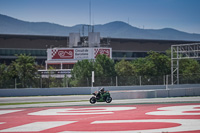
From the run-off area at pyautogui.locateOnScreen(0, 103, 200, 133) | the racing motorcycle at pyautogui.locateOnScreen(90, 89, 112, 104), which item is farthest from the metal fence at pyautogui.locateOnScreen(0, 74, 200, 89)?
the run-off area at pyautogui.locateOnScreen(0, 103, 200, 133)

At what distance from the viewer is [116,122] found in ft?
54.2

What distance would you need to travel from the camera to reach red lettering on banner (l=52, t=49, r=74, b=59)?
265ft

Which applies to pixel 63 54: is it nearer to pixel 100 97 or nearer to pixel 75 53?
pixel 75 53

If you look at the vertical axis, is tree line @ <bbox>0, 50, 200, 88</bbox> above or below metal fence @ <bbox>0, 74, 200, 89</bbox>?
above

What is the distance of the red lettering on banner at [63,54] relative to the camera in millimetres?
80625

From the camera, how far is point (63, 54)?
265 feet

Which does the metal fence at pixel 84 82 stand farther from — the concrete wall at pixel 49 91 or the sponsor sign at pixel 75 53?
the sponsor sign at pixel 75 53

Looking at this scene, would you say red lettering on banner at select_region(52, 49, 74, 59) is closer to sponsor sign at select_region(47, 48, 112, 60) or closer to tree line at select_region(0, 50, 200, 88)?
sponsor sign at select_region(47, 48, 112, 60)

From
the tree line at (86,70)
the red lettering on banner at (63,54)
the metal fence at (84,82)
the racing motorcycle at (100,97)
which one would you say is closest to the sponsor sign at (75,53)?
the red lettering on banner at (63,54)

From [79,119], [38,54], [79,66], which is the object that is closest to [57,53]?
[38,54]

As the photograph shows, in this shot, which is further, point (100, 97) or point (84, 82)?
point (84, 82)

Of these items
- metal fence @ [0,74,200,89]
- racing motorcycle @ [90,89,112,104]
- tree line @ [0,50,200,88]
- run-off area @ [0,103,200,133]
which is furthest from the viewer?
tree line @ [0,50,200,88]

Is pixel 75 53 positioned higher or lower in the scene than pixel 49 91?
higher

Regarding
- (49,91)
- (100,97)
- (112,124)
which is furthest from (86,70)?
(112,124)
